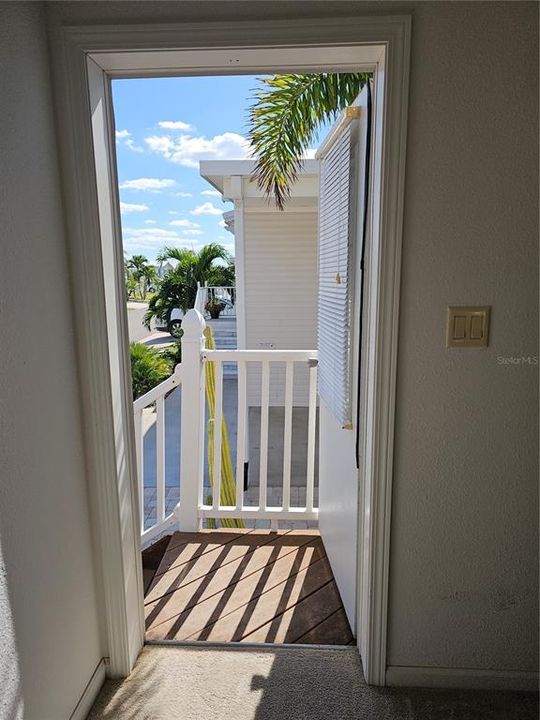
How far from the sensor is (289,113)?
2379mm

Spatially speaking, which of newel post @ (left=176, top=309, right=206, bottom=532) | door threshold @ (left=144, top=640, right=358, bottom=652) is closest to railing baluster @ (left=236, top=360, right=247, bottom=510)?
newel post @ (left=176, top=309, right=206, bottom=532)

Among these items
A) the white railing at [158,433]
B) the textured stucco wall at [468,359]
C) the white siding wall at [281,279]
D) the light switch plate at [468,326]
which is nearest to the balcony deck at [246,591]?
the white railing at [158,433]

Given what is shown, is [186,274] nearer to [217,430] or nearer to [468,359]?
[217,430]

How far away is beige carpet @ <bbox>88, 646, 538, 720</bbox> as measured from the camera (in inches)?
56.1

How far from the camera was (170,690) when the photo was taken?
1.51 meters

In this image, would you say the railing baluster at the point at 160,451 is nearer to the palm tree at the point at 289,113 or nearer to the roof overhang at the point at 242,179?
the palm tree at the point at 289,113

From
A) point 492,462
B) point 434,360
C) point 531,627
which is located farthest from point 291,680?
point 434,360

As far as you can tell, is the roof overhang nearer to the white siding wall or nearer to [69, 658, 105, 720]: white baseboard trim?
the white siding wall

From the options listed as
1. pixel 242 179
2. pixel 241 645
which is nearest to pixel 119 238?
pixel 241 645

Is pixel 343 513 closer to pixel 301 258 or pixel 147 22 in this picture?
pixel 147 22

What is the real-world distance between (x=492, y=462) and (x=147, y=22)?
1658 mm

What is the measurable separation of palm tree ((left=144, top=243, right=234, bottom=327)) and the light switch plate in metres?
7.99

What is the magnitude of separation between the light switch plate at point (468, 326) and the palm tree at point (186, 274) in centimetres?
799

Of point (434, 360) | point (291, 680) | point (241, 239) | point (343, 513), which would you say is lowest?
point (291, 680)
